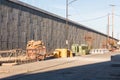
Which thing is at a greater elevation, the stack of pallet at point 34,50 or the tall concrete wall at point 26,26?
the tall concrete wall at point 26,26

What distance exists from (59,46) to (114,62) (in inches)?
1069

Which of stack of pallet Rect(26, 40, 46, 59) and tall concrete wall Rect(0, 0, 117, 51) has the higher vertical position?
tall concrete wall Rect(0, 0, 117, 51)

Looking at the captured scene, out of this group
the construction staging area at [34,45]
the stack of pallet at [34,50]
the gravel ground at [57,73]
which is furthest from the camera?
the stack of pallet at [34,50]

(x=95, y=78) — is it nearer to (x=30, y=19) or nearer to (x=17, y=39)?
(x=17, y=39)

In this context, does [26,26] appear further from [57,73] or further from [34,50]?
[57,73]

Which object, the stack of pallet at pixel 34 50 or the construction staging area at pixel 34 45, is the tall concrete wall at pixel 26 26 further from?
the stack of pallet at pixel 34 50

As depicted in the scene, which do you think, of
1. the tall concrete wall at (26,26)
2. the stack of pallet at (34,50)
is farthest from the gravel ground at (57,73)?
the tall concrete wall at (26,26)

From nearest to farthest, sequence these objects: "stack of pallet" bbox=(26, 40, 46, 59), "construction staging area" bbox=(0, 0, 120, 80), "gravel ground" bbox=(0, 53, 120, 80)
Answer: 1. "gravel ground" bbox=(0, 53, 120, 80)
2. "construction staging area" bbox=(0, 0, 120, 80)
3. "stack of pallet" bbox=(26, 40, 46, 59)

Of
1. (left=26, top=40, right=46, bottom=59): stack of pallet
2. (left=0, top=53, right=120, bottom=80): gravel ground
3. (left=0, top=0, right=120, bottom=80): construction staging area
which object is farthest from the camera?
(left=26, top=40, right=46, bottom=59): stack of pallet

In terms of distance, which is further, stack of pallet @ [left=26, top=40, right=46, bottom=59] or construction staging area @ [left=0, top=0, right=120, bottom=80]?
stack of pallet @ [left=26, top=40, right=46, bottom=59]

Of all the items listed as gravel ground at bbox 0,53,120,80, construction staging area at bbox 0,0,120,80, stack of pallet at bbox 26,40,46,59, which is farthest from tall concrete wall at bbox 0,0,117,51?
gravel ground at bbox 0,53,120,80

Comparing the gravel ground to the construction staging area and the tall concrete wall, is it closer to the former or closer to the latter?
the construction staging area

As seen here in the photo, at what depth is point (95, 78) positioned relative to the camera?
64.6 ft

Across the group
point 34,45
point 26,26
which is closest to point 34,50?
point 34,45
